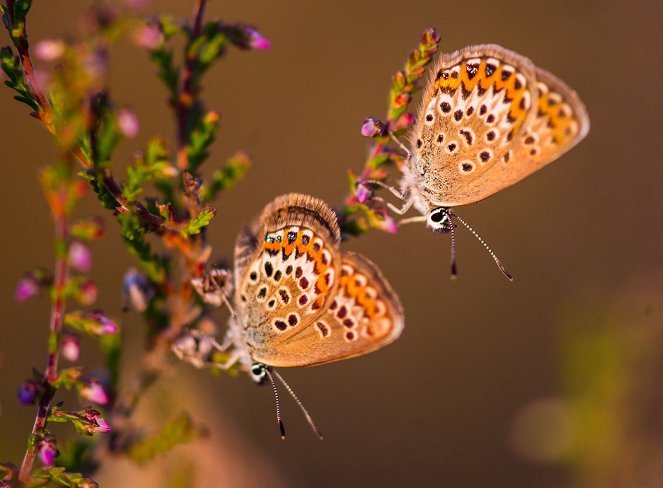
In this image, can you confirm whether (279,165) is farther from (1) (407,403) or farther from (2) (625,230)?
(2) (625,230)

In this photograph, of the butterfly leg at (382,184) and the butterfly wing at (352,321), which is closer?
the butterfly wing at (352,321)

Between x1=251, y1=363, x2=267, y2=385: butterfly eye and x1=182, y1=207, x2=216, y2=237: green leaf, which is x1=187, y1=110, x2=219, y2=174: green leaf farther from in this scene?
x1=251, y1=363, x2=267, y2=385: butterfly eye

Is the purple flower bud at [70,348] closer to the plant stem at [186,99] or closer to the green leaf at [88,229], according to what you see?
the green leaf at [88,229]

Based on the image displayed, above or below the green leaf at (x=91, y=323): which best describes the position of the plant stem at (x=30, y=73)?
above

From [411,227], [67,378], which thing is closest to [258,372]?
[67,378]

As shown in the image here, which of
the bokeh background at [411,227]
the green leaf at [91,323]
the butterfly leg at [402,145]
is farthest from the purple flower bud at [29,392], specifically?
the bokeh background at [411,227]

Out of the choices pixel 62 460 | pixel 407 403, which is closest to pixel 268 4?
pixel 407 403

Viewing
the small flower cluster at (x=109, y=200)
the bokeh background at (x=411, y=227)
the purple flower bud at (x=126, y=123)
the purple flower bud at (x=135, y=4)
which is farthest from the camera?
the bokeh background at (x=411, y=227)
